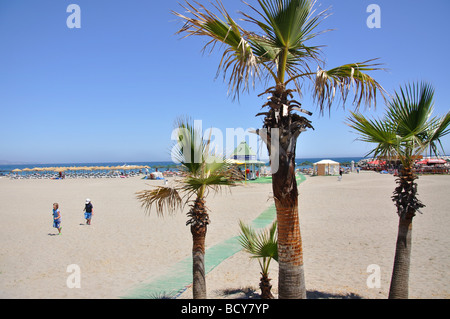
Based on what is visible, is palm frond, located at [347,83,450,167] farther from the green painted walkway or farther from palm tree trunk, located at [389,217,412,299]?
the green painted walkway

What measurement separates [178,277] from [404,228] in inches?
176

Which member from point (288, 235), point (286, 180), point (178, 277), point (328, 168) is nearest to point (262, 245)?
point (288, 235)

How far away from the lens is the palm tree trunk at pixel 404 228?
3.95m

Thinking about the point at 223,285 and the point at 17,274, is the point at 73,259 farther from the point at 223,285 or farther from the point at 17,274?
the point at 223,285

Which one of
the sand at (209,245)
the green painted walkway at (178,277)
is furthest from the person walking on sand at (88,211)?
the green painted walkway at (178,277)

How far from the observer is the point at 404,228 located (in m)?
4.00

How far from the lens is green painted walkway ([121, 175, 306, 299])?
5.36m

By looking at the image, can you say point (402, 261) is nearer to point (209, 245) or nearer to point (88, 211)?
point (209, 245)

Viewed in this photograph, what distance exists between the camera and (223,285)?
19.1ft

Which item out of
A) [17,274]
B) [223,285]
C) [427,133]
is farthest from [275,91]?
[17,274]

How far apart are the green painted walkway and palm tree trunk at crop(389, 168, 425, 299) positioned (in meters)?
3.63
